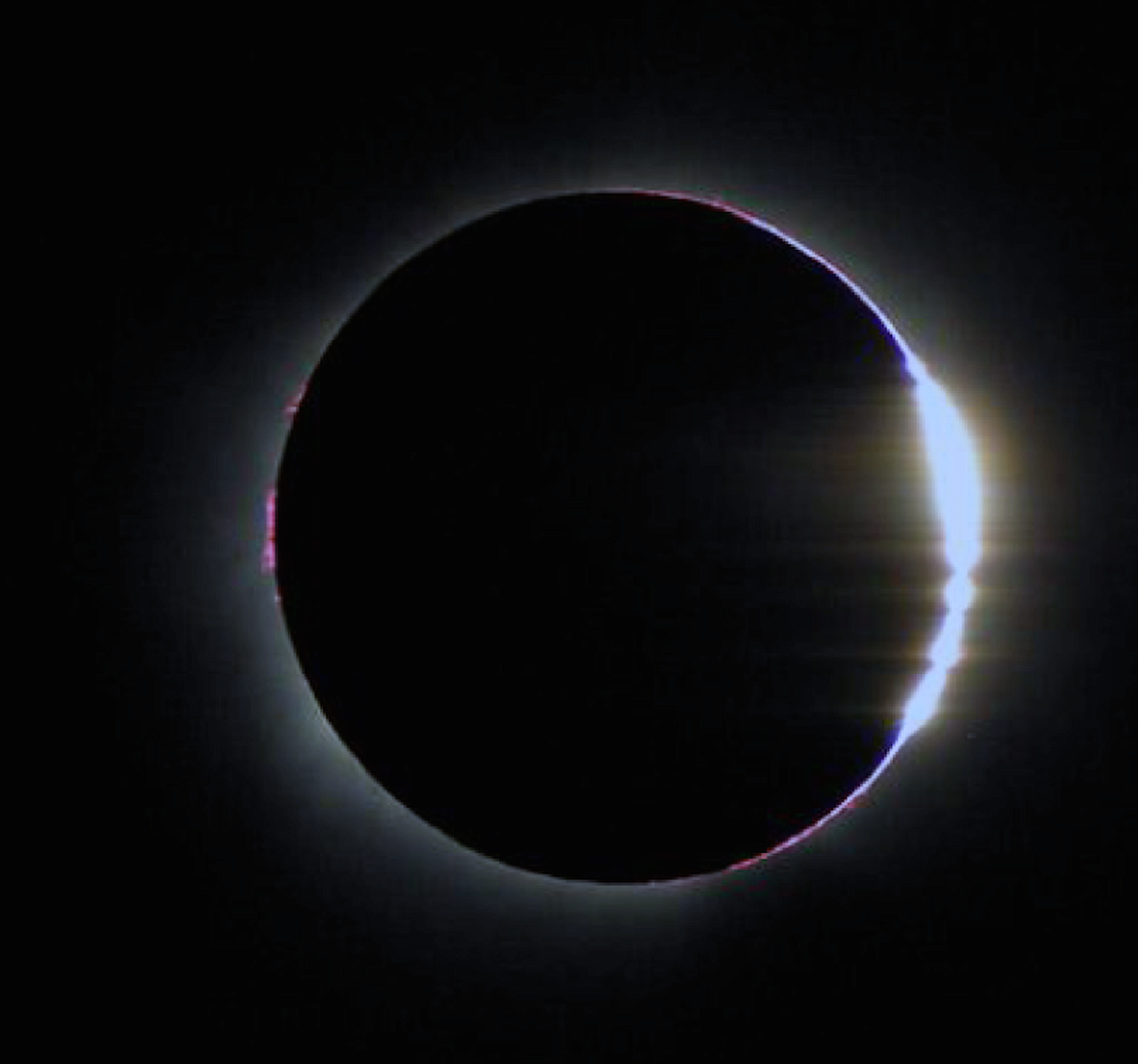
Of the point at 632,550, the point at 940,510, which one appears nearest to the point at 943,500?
the point at 940,510

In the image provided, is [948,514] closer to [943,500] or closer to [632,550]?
[943,500]

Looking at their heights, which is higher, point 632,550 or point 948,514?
point 948,514

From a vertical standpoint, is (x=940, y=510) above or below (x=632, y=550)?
above

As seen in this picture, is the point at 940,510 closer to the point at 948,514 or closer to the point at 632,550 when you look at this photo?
the point at 948,514

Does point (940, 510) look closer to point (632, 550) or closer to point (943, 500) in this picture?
point (943, 500)

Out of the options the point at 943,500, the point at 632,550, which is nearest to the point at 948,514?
the point at 943,500

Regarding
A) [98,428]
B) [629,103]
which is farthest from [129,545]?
[629,103]

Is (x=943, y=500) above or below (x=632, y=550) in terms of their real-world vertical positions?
above

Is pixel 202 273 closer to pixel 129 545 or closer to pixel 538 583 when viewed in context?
pixel 129 545
